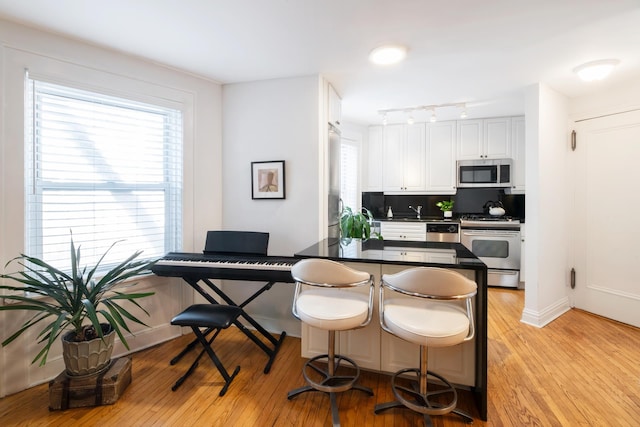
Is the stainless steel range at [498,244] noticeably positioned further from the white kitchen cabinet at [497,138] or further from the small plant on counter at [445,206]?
the white kitchen cabinet at [497,138]

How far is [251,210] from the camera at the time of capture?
301cm

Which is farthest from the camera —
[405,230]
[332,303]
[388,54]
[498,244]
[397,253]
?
[405,230]

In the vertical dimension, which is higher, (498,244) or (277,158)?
(277,158)

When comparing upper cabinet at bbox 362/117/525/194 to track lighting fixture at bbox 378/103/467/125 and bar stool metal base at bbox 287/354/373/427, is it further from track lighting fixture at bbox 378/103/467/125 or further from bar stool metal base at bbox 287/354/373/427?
bar stool metal base at bbox 287/354/373/427

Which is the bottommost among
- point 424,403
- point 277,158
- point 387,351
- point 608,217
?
point 424,403

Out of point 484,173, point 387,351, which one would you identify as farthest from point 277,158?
point 484,173

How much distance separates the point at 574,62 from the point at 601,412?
263cm

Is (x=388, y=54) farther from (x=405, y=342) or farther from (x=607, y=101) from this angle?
(x=607, y=101)

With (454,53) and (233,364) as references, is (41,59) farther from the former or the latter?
(454,53)

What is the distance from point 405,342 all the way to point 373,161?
3.36 m

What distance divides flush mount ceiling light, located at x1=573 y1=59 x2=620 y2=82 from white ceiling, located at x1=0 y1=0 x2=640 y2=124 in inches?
2.6

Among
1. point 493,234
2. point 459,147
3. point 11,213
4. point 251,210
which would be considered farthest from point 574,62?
point 11,213

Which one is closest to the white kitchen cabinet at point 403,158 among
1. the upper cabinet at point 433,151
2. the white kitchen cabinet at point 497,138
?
the upper cabinet at point 433,151

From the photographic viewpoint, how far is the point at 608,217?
315 centimetres
